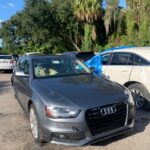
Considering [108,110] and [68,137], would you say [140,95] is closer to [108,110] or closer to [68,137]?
[108,110]

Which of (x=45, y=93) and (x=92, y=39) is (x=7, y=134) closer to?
(x=45, y=93)

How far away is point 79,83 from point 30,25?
31.3 metres

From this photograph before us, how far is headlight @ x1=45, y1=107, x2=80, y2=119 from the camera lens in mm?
5055

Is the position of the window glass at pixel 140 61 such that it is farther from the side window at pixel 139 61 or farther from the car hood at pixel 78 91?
the car hood at pixel 78 91

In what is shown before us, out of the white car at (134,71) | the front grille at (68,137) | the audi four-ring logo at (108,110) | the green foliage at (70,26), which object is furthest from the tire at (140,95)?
the green foliage at (70,26)

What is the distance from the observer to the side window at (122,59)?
817 cm

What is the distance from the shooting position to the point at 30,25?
36406 millimetres

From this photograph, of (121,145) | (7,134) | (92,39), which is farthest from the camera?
(92,39)

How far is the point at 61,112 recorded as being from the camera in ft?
16.8

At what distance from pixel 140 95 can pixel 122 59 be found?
112 centimetres

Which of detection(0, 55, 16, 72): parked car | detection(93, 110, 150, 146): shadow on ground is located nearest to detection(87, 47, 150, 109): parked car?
detection(93, 110, 150, 146): shadow on ground

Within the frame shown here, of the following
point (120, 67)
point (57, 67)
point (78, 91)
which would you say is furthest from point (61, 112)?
point (120, 67)

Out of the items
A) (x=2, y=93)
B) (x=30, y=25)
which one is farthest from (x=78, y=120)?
(x=30, y=25)

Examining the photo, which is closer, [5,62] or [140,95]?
[140,95]
